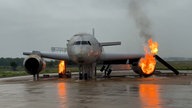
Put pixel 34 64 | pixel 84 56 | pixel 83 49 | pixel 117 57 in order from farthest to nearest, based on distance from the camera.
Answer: pixel 117 57 < pixel 34 64 < pixel 83 49 < pixel 84 56

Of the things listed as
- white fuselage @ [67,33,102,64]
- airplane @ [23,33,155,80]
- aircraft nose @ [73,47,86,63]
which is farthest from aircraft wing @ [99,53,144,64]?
aircraft nose @ [73,47,86,63]

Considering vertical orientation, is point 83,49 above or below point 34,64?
above

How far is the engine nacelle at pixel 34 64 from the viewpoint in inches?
1562

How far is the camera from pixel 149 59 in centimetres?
4194

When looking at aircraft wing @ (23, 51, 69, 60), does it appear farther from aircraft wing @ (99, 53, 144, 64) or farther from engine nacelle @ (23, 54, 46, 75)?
aircraft wing @ (99, 53, 144, 64)

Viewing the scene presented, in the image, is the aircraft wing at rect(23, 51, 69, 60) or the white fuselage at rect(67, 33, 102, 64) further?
the aircraft wing at rect(23, 51, 69, 60)

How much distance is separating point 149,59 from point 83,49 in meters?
9.54

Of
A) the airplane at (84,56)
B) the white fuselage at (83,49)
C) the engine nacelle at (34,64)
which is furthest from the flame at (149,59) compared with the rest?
the engine nacelle at (34,64)

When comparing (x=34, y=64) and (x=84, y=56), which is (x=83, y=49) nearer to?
(x=84, y=56)

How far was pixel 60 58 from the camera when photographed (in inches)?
1655

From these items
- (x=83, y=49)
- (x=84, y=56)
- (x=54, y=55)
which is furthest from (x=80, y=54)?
(x=54, y=55)

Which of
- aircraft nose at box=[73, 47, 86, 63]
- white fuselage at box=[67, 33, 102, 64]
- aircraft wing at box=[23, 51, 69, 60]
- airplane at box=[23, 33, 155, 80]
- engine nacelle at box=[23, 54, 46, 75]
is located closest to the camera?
aircraft nose at box=[73, 47, 86, 63]

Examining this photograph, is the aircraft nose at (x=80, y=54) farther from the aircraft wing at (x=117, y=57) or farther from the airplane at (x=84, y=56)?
the aircraft wing at (x=117, y=57)

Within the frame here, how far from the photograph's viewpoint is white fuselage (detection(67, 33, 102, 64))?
35.9m
